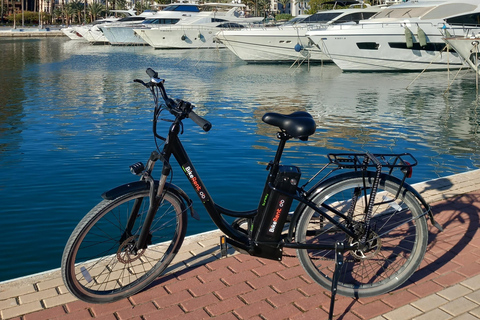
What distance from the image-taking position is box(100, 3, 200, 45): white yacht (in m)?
48.6

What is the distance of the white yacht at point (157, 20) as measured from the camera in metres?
48.6

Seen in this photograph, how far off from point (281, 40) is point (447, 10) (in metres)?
8.96

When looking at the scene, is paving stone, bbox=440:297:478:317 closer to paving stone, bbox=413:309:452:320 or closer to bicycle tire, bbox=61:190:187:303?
paving stone, bbox=413:309:452:320

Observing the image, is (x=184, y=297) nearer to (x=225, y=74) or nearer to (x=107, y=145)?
(x=107, y=145)

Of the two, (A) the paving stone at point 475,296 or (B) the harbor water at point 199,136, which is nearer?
(A) the paving stone at point 475,296

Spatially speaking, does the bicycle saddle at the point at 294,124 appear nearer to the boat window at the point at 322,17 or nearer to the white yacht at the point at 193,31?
the boat window at the point at 322,17

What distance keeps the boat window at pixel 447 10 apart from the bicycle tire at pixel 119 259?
955 inches

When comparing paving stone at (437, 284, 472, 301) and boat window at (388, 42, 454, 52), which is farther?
boat window at (388, 42, 454, 52)

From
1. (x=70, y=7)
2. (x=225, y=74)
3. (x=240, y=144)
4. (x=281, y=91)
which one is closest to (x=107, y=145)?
(x=240, y=144)

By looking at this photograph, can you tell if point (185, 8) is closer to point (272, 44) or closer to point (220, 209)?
point (272, 44)

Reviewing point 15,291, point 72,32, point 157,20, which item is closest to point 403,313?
point 15,291

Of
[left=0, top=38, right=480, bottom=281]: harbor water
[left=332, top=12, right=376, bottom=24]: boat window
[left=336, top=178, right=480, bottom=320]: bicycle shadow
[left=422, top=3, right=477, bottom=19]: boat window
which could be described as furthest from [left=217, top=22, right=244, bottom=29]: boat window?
[left=336, top=178, right=480, bottom=320]: bicycle shadow

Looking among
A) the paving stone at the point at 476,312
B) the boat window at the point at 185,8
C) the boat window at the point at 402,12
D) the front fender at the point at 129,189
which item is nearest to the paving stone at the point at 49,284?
the front fender at the point at 129,189

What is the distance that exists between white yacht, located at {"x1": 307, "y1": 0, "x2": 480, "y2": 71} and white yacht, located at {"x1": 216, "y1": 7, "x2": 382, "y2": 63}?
4476 millimetres
